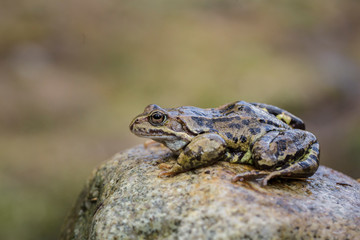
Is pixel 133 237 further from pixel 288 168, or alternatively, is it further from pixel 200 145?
pixel 288 168

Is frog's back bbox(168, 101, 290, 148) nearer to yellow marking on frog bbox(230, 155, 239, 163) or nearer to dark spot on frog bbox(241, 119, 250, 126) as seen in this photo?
dark spot on frog bbox(241, 119, 250, 126)

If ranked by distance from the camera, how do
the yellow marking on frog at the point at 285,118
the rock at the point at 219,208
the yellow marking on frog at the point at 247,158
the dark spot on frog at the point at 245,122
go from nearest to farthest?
1. the rock at the point at 219,208
2. the yellow marking on frog at the point at 247,158
3. the dark spot on frog at the point at 245,122
4. the yellow marking on frog at the point at 285,118

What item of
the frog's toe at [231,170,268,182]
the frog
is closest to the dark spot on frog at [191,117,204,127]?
the frog

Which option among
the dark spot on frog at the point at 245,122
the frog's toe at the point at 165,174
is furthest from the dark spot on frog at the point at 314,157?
the frog's toe at the point at 165,174

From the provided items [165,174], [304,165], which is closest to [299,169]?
[304,165]

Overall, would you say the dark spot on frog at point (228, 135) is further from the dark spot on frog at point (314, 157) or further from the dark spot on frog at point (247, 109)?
the dark spot on frog at point (314, 157)

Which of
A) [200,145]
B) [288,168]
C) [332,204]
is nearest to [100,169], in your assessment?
[200,145]
